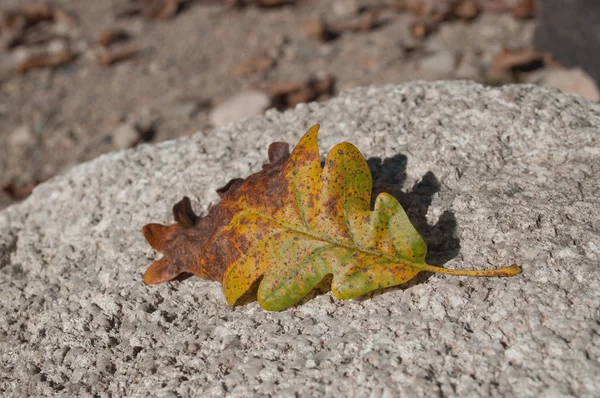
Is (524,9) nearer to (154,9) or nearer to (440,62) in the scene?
(440,62)

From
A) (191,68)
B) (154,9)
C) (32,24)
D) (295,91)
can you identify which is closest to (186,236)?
(295,91)

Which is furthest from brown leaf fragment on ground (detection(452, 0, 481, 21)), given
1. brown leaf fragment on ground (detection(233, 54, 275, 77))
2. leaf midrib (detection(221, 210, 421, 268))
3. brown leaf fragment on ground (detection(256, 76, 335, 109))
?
leaf midrib (detection(221, 210, 421, 268))

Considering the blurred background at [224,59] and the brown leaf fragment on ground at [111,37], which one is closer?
the blurred background at [224,59]

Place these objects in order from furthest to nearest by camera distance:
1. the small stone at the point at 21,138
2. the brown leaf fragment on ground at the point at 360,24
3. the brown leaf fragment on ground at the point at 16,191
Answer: the brown leaf fragment on ground at the point at 360,24 < the small stone at the point at 21,138 < the brown leaf fragment on ground at the point at 16,191

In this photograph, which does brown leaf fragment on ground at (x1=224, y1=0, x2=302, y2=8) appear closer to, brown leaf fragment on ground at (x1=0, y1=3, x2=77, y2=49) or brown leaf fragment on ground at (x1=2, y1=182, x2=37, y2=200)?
brown leaf fragment on ground at (x1=0, y1=3, x2=77, y2=49)

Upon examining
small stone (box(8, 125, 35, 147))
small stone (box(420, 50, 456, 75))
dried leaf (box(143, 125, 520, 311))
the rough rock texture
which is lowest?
small stone (box(420, 50, 456, 75))

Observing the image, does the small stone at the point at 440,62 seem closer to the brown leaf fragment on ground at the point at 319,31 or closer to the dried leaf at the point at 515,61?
the dried leaf at the point at 515,61

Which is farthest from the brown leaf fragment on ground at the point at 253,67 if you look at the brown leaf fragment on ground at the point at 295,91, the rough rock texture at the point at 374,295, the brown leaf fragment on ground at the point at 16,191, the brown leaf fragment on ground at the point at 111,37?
the rough rock texture at the point at 374,295
